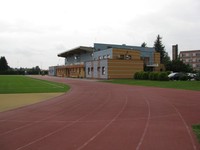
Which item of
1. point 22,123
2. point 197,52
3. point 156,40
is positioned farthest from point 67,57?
point 22,123

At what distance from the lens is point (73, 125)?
391 inches

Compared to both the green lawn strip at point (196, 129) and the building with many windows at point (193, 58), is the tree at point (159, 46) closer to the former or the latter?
the building with many windows at point (193, 58)

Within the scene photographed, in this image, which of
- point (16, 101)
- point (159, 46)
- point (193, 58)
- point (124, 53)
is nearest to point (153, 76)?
point (124, 53)

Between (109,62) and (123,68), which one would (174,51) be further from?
(109,62)

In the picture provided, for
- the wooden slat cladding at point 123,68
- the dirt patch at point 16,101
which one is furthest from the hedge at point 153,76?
the dirt patch at point 16,101

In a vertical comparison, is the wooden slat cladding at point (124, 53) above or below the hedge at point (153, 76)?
above

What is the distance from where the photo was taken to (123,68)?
56.4m

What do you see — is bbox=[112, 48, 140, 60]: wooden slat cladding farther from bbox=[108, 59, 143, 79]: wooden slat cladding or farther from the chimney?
the chimney

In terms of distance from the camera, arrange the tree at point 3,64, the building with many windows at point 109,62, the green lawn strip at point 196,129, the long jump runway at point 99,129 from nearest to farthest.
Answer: the long jump runway at point 99,129 < the green lawn strip at point 196,129 < the building with many windows at point 109,62 < the tree at point 3,64

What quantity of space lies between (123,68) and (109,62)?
11.3 feet

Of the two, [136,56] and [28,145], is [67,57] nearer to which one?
[136,56]

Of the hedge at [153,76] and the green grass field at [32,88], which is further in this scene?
the hedge at [153,76]

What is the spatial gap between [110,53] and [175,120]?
52.3 m

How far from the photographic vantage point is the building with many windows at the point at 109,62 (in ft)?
182
